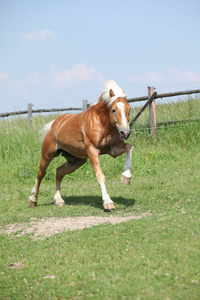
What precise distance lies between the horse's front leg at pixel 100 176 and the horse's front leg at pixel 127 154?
349 millimetres

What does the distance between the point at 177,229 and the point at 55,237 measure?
5.72 ft

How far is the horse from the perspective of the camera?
643 centimetres

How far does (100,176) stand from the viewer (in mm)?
6715

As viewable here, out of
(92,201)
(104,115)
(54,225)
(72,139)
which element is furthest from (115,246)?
(92,201)

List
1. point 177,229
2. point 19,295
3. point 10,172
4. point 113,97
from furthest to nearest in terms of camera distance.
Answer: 1. point 10,172
2. point 113,97
3. point 177,229
4. point 19,295

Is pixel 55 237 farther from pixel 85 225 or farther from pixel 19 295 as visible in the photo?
pixel 19 295

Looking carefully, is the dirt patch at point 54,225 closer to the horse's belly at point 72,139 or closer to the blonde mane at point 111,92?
the horse's belly at point 72,139

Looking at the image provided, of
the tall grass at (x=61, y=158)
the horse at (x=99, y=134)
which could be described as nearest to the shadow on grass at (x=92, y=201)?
the horse at (x=99, y=134)

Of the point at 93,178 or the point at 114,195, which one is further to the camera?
the point at 93,178

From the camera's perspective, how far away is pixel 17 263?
456 cm

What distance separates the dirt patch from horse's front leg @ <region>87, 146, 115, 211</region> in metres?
0.37

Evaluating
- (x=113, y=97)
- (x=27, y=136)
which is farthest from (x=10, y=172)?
(x=113, y=97)

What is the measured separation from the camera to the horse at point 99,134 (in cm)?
643

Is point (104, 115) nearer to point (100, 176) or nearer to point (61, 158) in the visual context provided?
point (100, 176)
